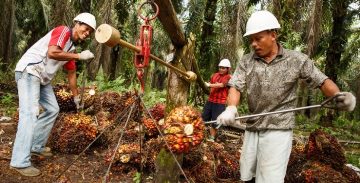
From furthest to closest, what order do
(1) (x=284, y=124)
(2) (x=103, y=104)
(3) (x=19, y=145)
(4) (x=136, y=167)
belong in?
1. (2) (x=103, y=104)
2. (4) (x=136, y=167)
3. (3) (x=19, y=145)
4. (1) (x=284, y=124)

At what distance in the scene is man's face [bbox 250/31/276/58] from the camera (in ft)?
10.0

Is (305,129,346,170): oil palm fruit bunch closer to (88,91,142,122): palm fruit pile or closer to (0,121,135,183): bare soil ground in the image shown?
(0,121,135,183): bare soil ground

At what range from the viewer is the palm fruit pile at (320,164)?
4320 millimetres

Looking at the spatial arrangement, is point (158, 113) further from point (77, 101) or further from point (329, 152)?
point (329, 152)

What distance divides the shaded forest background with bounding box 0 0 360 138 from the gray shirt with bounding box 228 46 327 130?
0.92 m

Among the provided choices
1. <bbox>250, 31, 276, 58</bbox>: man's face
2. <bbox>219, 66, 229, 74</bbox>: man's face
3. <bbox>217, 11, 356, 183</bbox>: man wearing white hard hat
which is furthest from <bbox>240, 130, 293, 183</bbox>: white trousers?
<bbox>219, 66, 229, 74</bbox>: man's face

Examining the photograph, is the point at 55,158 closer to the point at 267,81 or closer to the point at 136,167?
the point at 136,167

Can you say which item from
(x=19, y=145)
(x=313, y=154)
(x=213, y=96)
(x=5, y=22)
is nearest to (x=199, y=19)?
(x=213, y=96)

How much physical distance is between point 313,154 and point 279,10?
143 inches

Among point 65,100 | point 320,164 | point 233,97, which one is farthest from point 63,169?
point 320,164

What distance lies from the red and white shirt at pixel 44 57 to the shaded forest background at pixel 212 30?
79cm

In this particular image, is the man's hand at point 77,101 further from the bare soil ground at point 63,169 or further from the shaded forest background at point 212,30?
the bare soil ground at point 63,169

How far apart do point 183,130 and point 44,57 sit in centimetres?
194

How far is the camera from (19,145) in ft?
13.0
